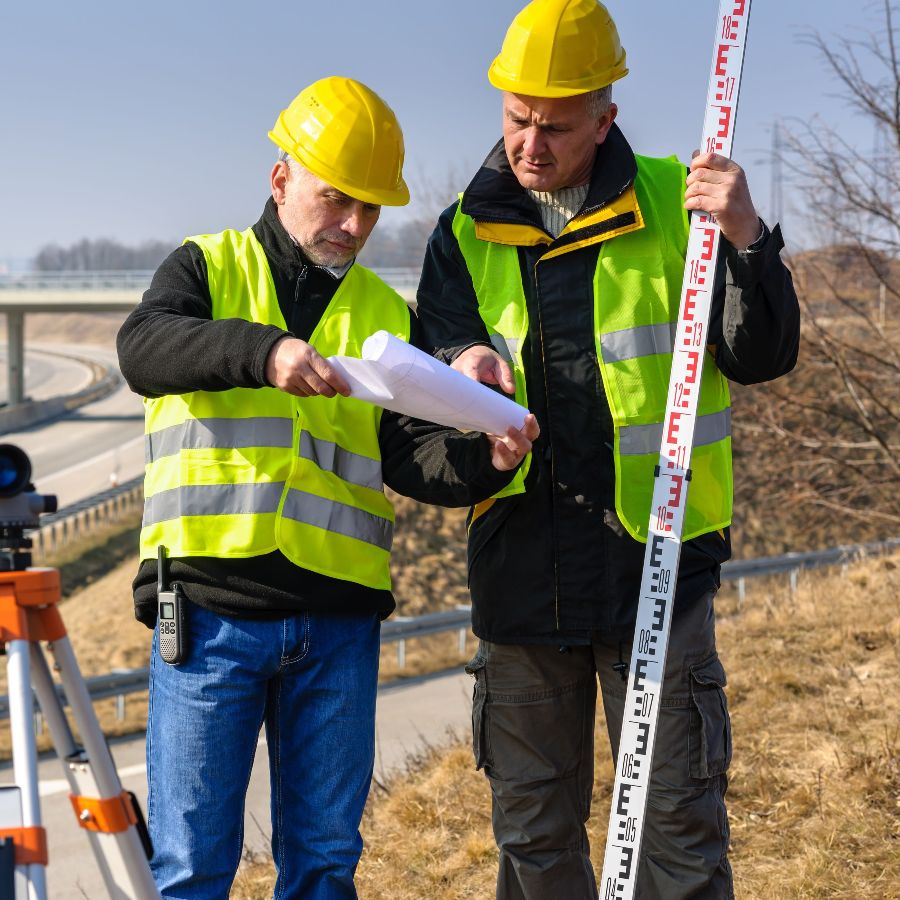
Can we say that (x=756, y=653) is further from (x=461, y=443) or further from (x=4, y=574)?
(x=4, y=574)

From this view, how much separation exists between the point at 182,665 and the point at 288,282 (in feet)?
3.33

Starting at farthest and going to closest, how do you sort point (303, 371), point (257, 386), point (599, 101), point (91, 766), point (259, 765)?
point (259, 765) → point (599, 101) → point (257, 386) → point (303, 371) → point (91, 766)

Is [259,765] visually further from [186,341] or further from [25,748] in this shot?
[25,748]

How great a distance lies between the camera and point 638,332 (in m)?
3.36

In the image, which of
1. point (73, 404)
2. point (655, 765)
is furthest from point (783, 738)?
point (73, 404)

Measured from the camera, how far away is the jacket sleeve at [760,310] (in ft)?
10.4

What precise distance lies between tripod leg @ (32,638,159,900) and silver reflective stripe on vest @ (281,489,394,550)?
773 millimetres

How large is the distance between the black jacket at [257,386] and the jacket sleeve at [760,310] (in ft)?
2.29

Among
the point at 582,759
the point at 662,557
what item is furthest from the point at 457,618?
the point at 662,557

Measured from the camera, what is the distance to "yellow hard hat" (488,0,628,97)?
326cm

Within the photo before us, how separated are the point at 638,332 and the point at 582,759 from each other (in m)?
1.22

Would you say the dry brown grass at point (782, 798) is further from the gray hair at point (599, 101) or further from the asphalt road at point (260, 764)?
the gray hair at point (599, 101)

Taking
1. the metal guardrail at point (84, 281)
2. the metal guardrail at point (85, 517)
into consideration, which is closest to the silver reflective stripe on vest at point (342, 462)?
the metal guardrail at point (85, 517)

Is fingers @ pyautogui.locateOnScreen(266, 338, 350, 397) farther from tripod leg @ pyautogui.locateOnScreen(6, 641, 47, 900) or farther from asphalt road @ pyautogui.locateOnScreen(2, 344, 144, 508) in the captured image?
asphalt road @ pyautogui.locateOnScreen(2, 344, 144, 508)
